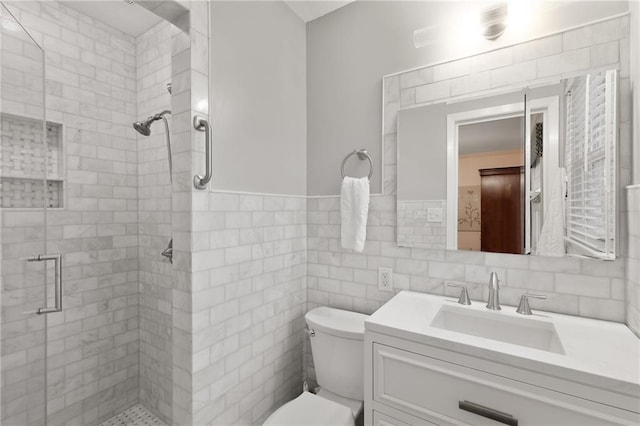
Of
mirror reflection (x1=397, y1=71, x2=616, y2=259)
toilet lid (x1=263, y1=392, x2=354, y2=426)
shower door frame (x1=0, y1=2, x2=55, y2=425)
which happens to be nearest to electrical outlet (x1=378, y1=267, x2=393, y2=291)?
mirror reflection (x1=397, y1=71, x2=616, y2=259)

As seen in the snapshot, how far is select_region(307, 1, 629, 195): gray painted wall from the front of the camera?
151 centimetres

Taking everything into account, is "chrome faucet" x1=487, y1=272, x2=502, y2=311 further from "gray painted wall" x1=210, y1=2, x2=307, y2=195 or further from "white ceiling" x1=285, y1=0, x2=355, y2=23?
"white ceiling" x1=285, y1=0, x2=355, y2=23

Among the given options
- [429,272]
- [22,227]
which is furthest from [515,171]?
[22,227]

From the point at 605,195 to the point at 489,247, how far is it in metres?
0.47

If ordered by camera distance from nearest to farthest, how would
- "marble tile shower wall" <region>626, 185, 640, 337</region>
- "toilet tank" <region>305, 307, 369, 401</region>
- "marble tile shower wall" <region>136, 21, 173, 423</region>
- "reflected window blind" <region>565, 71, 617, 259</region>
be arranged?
"marble tile shower wall" <region>626, 185, 640, 337</region> → "reflected window blind" <region>565, 71, 617, 259</region> → "toilet tank" <region>305, 307, 369, 401</region> → "marble tile shower wall" <region>136, 21, 173, 423</region>

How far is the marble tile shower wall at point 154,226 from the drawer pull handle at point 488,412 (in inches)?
71.4

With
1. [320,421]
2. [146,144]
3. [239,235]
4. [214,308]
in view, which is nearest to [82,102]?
[146,144]

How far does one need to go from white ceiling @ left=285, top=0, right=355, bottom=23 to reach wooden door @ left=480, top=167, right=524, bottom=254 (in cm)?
138

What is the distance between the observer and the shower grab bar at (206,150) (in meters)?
1.25

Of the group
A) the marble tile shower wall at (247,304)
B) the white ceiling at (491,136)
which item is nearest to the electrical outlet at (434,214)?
the white ceiling at (491,136)

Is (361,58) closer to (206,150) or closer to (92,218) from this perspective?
(206,150)

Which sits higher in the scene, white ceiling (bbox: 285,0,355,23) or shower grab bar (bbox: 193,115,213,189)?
white ceiling (bbox: 285,0,355,23)

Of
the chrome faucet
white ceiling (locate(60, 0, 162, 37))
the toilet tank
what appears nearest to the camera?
the chrome faucet

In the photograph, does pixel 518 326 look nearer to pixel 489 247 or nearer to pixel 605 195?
pixel 489 247
